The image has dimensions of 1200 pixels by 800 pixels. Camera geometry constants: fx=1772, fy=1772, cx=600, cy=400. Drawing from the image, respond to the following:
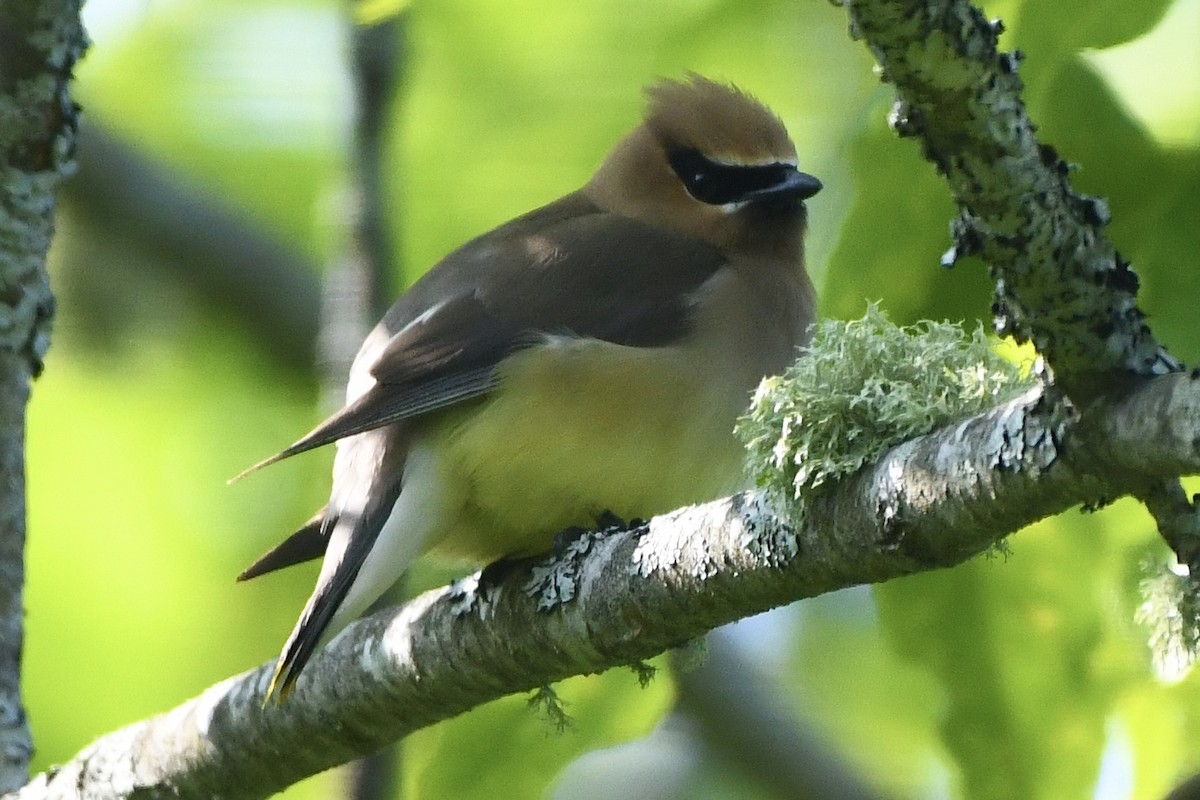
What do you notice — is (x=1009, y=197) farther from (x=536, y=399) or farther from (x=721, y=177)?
(x=721, y=177)

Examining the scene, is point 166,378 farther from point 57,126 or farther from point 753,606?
point 753,606

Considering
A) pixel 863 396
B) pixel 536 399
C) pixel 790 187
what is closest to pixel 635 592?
pixel 863 396

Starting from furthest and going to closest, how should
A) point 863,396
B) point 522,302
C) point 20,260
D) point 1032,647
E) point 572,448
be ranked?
point 522,302, point 572,448, point 20,260, point 1032,647, point 863,396

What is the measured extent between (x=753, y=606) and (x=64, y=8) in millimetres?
2167

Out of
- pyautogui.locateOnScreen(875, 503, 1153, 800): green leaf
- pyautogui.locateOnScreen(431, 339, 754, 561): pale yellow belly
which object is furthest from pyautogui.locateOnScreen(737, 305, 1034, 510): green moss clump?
pyautogui.locateOnScreen(431, 339, 754, 561): pale yellow belly

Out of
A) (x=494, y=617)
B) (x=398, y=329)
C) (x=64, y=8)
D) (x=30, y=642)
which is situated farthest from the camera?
(x=30, y=642)

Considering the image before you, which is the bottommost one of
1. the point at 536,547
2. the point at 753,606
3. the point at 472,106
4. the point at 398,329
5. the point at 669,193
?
the point at 753,606

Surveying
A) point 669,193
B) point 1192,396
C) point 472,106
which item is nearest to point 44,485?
point 472,106

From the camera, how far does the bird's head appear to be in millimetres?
5102

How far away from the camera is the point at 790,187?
501 centimetres

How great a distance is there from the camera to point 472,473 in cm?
424

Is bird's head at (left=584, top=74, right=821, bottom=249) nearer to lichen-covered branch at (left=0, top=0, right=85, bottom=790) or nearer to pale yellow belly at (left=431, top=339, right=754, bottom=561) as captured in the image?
pale yellow belly at (left=431, top=339, right=754, bottom=561)

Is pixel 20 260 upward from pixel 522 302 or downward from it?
upward

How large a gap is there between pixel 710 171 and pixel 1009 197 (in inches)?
129
